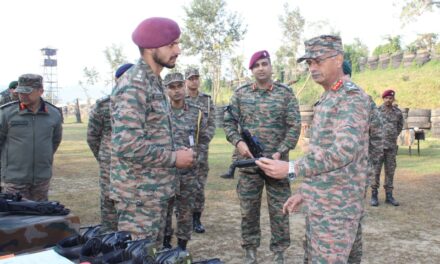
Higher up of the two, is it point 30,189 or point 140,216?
point 140,216

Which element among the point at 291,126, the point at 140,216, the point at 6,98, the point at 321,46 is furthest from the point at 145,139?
the point at 6,98

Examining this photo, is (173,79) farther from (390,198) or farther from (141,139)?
(390,198)

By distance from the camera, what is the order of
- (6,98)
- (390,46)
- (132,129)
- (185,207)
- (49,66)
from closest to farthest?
(132,129) → (185,207) → (6,98) → (390,46) → (49,66)

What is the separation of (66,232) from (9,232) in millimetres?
323

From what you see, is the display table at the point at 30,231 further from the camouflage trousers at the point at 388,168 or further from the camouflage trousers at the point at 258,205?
the camouflage trousers at the point at 388,168

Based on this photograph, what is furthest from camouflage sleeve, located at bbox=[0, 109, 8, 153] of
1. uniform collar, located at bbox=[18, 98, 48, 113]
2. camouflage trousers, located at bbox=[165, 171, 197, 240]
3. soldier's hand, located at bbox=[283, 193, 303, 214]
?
soldier's hand, located at bbox=[283, 193, 303, 214]

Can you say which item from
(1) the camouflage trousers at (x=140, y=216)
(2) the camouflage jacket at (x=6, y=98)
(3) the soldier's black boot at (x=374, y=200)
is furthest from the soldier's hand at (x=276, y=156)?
(2) the camouflage jacket at (x=6, y=98)

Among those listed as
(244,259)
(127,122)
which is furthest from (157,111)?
(244,259)

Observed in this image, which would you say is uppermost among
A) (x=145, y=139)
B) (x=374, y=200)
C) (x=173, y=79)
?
(x=173, y=79)

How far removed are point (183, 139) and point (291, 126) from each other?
1.38 metres

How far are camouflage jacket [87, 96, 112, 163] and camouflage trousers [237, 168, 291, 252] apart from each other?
1.45 meters

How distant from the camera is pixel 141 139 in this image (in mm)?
2502

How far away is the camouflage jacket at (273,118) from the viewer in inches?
169

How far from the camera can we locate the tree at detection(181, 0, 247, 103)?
113ft
